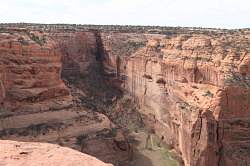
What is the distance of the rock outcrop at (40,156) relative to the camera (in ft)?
31.8

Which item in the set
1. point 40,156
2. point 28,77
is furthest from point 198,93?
point 40,156

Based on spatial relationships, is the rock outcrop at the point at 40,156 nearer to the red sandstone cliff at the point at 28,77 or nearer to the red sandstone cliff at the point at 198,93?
the red sandstone cliff at the point at 198,93

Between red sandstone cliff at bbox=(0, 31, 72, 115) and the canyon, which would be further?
red sandstone cliff at bbox=(0, 31, 72, 115)

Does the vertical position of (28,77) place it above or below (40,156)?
below

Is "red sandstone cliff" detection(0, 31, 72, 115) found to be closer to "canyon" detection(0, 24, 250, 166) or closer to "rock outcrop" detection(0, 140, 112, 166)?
"canyon" detection(0, 24, 250, 166)

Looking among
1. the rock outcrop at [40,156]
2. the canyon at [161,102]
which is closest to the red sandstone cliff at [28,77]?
the canyon at [161,102]

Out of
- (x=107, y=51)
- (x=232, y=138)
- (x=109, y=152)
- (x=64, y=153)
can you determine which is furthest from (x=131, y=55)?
(x=64, y=153)

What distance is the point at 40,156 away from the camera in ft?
33.2

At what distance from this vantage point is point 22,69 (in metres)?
31.2

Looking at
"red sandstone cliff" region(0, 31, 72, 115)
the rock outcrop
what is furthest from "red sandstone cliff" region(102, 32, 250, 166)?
the rock outcrop

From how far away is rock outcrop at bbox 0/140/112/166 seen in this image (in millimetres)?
9680

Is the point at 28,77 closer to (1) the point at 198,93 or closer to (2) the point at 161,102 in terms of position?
(1) the point at 198,93

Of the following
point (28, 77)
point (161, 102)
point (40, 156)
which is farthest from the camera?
point (161, 102)

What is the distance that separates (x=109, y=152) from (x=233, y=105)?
8774 millimetres
